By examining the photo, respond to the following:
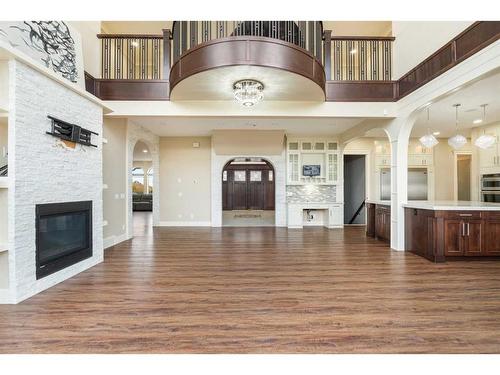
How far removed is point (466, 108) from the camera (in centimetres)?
530

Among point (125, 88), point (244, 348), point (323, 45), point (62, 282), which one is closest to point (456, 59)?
point (323, 45)

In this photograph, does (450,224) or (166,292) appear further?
(450,224)

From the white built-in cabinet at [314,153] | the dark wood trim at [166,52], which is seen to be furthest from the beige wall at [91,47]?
the white built-in cabinet at [314,153]

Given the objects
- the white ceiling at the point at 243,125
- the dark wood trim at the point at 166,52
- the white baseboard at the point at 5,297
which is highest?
the dark wood trim at the point at 166,52

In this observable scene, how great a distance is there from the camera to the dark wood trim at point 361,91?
521 centimetres

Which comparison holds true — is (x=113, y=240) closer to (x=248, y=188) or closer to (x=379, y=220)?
(x=379, y=220)

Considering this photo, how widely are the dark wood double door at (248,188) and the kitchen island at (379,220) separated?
7066 millimetres

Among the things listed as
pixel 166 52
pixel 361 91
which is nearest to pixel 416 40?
pixel 361 91

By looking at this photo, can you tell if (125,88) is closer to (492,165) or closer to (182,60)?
(182,60)

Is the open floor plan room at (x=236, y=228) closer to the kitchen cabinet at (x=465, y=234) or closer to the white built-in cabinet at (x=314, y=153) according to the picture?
the kitchen cabinet at (x=465, y=234)

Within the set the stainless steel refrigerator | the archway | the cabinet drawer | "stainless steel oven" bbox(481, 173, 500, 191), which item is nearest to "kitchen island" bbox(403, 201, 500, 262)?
the cabinet drawer

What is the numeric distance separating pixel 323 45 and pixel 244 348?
224 inches

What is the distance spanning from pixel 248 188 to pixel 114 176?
325 inches

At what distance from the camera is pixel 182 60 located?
430cm
